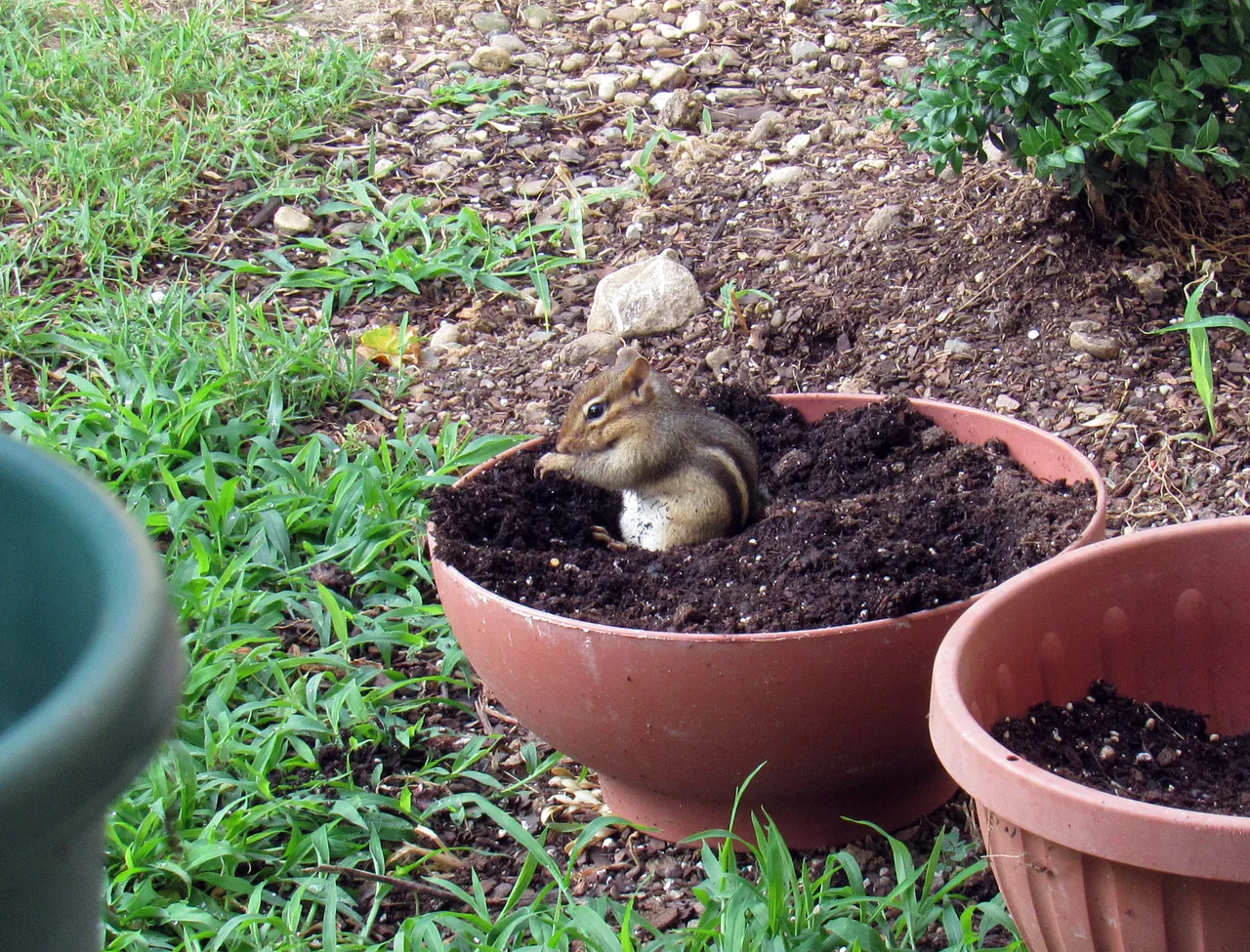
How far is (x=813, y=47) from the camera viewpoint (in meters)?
6.73

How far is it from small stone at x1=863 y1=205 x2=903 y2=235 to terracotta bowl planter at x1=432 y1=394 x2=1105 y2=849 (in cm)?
231

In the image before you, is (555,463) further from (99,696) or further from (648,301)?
(99,696)

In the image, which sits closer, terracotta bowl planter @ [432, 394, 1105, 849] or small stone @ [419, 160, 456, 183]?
terracotta bowl planter @ [432, 394, 1105, 849]

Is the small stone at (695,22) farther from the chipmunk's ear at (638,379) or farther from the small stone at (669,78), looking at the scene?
the chipmunk's ear at (638,379)

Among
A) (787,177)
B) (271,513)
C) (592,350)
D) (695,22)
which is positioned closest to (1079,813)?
(271,513)

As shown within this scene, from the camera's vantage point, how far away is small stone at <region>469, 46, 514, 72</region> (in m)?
7.05

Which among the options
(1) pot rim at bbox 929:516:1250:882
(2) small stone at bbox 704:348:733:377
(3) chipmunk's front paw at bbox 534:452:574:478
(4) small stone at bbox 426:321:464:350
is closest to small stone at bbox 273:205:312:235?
(4) small stone at bbox 426:321:464:350

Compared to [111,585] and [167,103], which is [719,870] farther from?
[167,103]

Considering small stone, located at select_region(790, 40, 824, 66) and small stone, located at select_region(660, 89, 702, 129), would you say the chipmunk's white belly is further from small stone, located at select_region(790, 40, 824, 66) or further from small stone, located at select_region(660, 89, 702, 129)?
small stone, located at select_region(790, 40, 824, 66)

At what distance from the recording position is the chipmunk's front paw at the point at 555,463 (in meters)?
3.53

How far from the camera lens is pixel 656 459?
348 centimetres

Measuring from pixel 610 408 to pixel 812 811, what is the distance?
122cm

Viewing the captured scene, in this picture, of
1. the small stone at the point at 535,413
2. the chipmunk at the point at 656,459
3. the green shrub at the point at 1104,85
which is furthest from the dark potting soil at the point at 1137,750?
the small stone at the point at 535,413

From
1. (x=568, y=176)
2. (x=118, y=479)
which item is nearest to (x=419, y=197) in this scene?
(x=568, y=176)
